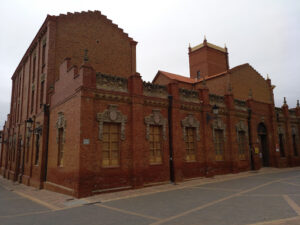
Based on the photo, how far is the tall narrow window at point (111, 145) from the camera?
12041mm

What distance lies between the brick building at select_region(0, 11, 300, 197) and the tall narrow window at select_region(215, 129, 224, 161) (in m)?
0.08

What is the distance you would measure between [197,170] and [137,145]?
5335 millimetres

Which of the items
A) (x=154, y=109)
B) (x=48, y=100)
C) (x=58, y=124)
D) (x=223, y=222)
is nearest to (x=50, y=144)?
(x=58, y=124)

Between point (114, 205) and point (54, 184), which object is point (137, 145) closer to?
point (114, 205)

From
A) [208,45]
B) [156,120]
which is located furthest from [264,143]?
[208,45]

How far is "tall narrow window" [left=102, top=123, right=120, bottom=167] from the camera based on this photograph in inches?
474

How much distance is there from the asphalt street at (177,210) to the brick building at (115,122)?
2.29 m

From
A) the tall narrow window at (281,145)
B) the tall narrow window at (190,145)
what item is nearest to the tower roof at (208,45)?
the tall narrow window at (281,145)

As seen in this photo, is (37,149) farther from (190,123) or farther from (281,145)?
(281,145)

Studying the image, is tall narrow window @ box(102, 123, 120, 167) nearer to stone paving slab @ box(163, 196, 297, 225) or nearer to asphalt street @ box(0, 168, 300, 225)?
asphalt street @ box(0, 168, 300, 225)

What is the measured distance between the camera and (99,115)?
39.2 ft

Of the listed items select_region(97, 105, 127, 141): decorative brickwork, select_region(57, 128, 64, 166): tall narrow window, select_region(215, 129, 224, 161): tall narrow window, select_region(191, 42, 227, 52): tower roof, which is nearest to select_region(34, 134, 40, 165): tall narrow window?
select_region(57, 128, 64, 166): tall narrow window

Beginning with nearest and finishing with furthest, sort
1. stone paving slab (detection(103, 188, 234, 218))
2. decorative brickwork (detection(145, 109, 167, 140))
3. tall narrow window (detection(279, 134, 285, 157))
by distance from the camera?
1. stone paving slab (detection(103, 188, 234, 218))
2. decorative brickwork (detection(145, 109, 167, 140))
3. tall narrow window (detection(279, 134, 285, 157))

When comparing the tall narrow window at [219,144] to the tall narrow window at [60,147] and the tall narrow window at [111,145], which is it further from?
the tall narrow window at [60,147]
